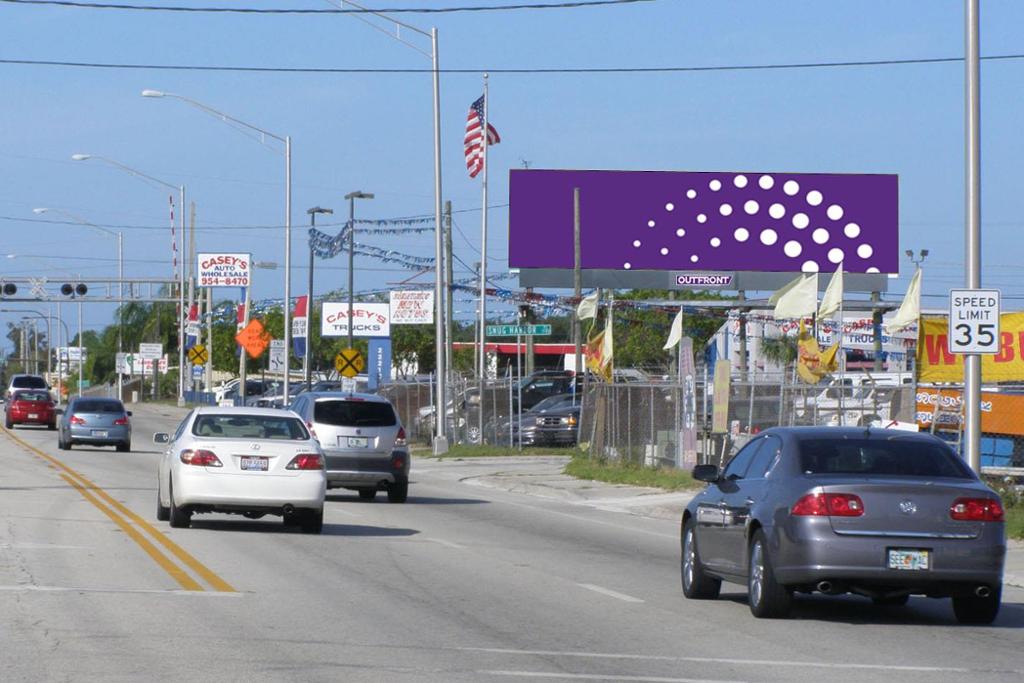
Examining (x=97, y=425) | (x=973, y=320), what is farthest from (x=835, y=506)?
(x=97, y=425)

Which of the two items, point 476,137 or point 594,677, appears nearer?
point 594,677

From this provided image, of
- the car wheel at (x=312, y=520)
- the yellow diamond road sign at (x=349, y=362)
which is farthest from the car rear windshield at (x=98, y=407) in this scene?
the car wheel at (x=312, y=520)

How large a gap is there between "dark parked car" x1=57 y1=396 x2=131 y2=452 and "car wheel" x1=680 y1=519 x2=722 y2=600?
32.1 m

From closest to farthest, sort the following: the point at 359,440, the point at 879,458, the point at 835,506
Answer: the point at 835,506, the point at 879,458, the point at 359,440

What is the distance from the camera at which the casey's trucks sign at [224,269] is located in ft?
244

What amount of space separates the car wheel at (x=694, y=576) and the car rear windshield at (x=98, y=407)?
107ft

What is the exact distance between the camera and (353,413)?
87.2 feet

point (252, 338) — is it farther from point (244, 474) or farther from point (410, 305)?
point (244, 474)

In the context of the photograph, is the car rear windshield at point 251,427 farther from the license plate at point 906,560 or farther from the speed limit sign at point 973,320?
the license plate at point 906,560

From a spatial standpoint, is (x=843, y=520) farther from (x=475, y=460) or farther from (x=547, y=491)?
(x=475, y=460)

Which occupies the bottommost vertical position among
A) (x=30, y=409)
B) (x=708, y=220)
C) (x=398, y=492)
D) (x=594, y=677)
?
(x=30, y=409)

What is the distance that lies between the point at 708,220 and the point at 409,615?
46.6 m

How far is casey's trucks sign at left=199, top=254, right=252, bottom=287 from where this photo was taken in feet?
244

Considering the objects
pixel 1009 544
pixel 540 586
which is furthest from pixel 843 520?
pixel 1009 544
